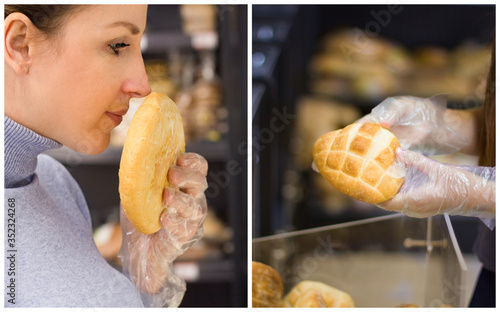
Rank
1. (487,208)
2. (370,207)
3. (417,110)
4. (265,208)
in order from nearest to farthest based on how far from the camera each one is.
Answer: (487,208) → (417,110) → (265,208) → (370,207)

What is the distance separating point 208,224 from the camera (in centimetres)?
239

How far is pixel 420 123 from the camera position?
5.19ft

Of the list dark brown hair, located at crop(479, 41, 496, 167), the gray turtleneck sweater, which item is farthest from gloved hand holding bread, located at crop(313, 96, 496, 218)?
the gray turtleneck sweater

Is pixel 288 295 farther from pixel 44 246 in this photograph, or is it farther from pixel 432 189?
pixel 44 246

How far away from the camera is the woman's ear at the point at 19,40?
1213 mm

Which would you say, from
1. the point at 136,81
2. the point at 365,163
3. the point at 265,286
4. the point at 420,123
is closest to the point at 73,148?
the point at 136,81

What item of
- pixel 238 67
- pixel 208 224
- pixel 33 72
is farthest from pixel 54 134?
pixel 208 224

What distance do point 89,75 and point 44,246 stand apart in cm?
57

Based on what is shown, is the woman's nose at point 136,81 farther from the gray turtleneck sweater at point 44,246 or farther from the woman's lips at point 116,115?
the gray turtleneck sweater at point 44,246

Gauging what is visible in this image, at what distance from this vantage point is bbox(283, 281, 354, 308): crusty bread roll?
154 cm

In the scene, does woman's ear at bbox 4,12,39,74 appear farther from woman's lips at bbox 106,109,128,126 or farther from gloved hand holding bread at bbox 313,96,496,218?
gloved hand holding bread at bbox 313,96,496,218

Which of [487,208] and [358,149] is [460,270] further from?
[358,149]

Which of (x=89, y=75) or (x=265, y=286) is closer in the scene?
(x=89, y=75)

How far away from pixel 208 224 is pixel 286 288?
34.1 inches
